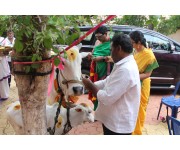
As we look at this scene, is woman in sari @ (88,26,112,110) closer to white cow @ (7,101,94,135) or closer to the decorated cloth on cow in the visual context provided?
the decorated cloth on cow

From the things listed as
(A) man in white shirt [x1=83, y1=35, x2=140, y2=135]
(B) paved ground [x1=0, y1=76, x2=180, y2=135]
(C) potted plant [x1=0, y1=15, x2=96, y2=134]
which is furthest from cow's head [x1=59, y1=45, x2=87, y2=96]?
(B) paved ground [x1=0, y1=76, x2=180, y2=135]

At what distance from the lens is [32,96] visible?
1.60 metres

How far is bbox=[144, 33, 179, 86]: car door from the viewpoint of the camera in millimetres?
6863

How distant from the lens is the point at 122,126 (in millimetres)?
2232

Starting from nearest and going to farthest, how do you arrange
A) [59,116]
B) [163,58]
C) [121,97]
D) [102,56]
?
[121,97], [59,116], [102,56], [163,58]

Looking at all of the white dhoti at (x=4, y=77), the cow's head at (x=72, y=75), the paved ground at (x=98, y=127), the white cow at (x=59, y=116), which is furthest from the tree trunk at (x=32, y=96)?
the white dhoti at (x=4, y=77)

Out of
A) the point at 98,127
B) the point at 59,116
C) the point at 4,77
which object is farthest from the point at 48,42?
the point at 4,77

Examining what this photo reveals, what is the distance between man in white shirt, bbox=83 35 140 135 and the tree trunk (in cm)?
62

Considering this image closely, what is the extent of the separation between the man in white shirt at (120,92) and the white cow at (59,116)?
186 mm

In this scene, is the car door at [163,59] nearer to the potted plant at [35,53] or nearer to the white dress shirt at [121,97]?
the white dress shirt at [121,97]

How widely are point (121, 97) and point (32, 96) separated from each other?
837 mm

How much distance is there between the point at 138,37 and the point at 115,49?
1.32 m

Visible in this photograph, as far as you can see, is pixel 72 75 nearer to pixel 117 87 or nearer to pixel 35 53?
pixel 117 87
